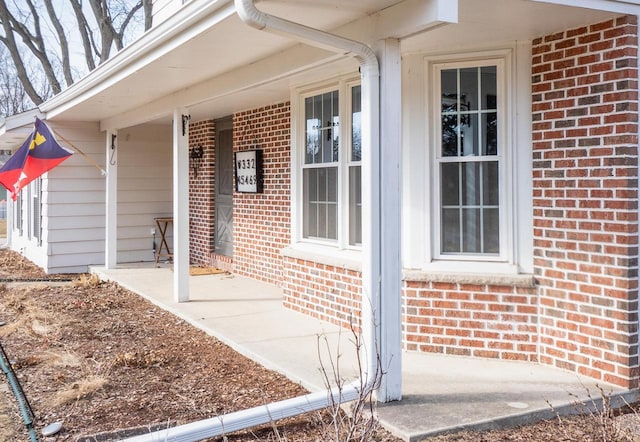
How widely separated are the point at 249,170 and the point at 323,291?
3.10m

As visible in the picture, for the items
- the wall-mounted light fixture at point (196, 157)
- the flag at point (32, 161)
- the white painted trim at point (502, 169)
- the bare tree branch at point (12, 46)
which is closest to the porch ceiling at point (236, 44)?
the white painted trim at point (502, 169)

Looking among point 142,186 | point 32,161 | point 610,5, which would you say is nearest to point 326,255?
point 610,5

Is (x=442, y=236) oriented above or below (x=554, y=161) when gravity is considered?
below

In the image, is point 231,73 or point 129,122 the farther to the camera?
point 129,122

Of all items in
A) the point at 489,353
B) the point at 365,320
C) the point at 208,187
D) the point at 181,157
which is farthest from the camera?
the point at 208,187

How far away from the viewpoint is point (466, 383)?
4.45m

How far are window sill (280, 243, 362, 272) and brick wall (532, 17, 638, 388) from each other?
1754mm

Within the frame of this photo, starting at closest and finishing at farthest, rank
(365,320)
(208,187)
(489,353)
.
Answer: (365,320) < (489,353) < (208,187)

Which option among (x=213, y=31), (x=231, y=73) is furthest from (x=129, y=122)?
(x=213, y=31)

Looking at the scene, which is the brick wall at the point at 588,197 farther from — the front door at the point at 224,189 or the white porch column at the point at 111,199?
the white porch column at the point at 111,199

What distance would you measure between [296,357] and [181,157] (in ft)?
11.4

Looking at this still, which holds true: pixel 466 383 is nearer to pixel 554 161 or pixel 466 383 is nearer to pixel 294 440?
pixel 294 440

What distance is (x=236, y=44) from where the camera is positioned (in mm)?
5152

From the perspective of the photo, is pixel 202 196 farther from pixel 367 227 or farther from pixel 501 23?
pixel 501 23
